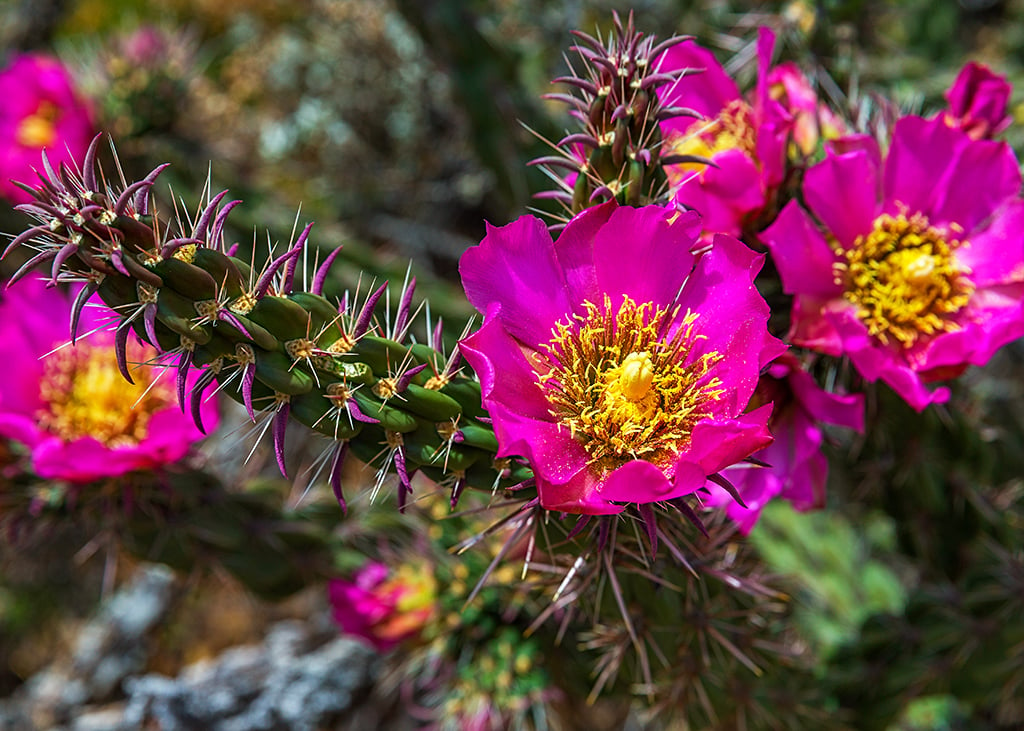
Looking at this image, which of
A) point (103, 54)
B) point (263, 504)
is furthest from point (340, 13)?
point (263, 504)

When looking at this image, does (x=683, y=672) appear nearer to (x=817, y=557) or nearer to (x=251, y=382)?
(x=251, y=382)

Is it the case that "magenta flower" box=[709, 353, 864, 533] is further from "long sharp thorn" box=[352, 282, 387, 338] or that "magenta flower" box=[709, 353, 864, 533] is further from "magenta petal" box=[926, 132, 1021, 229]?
"long sharp thorn" box=[352, 282, 387, 338]

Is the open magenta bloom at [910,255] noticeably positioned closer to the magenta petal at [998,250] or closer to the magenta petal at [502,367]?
the magenta petal at [998,250]

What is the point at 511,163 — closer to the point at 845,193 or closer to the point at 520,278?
the point at 845,193

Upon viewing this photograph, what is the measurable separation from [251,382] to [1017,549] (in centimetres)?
143

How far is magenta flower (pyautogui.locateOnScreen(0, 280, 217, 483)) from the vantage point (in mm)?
1434

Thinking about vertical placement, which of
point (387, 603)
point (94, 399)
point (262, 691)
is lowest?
point (262, 691)

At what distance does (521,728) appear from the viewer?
158cm

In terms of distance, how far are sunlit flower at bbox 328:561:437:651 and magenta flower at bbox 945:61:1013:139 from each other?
1.12 meters

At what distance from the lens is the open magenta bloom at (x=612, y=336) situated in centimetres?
98

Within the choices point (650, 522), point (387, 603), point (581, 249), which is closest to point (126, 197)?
point (581, 249)

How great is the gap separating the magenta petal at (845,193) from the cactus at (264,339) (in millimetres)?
518

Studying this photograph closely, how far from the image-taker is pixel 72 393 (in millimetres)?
1592

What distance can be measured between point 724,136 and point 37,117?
187 centimetres
